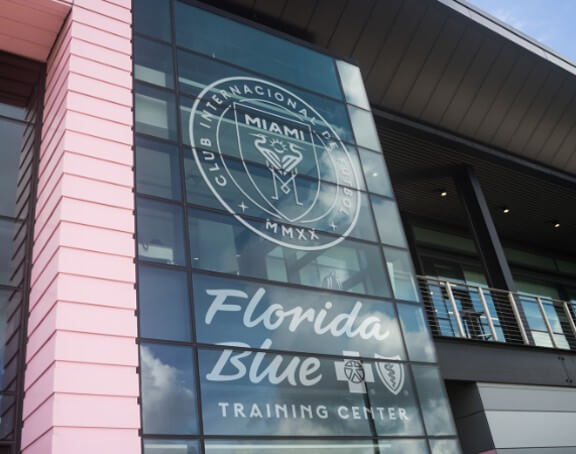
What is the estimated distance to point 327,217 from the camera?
28.7ft

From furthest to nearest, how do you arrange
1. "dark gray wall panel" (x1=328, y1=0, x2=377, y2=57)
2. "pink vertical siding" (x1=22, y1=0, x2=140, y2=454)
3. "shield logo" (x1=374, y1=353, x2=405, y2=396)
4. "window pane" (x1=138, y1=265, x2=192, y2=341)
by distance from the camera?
"dark gray wall panel" (x1=328, y1=0, x2=377, y2=57), "shield logo" (x1=374, y1=353, x2=405, y2=396), "window pane" (x1=138, y1=265, x2=192, y2=341), "pink vertical siding" (x1=22, y1=0, x2=140, y2=454)

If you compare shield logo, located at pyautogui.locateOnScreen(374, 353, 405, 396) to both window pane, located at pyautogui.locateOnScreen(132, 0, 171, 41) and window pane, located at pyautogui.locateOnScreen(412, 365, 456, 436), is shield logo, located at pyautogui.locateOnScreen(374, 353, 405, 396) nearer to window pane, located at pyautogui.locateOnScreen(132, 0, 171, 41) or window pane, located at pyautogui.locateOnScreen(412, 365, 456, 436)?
window pane, located at pyautogui.locateOnScreen(412, 365, 456, 436)

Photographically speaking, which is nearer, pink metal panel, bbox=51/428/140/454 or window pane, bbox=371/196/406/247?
pink metal panel, bbox=51/428/140/454

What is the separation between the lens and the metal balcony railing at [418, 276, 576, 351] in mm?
10930

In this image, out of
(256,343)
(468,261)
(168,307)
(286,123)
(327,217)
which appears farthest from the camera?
(468,261)

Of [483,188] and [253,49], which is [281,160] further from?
[483,188]

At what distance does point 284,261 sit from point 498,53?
8.06m

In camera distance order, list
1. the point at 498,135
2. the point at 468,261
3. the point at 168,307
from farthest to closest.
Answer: the point at 468,261, the point at 498,135, the point at 168,307

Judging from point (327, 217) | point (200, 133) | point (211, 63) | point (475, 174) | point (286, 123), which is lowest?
point (327, 217)

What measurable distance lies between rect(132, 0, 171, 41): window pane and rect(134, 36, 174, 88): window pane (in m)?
0.20

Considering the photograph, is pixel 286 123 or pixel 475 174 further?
pixel 475 174

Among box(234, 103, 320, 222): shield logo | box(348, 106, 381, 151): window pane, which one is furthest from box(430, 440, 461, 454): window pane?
box(348, 106, 381, 151): window pane

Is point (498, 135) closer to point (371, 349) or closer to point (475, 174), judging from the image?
point (475, 174)

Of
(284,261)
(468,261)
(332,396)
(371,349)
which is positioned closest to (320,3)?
(284,261)
